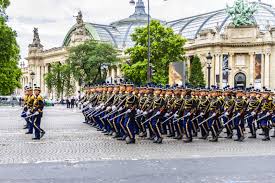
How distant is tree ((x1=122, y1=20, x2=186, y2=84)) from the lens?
56406 millimetres

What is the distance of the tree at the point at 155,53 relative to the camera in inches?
2221

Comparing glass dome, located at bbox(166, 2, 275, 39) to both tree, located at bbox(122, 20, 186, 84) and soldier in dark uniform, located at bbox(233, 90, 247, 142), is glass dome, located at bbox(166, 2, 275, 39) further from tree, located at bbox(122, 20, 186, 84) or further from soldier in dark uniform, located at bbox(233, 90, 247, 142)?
soldier in dark uniform, located at bbox(233, 90, 247, 142)

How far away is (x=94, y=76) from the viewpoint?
6162 centimetres

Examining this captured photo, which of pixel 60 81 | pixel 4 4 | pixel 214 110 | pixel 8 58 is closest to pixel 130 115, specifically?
pixel 214 110

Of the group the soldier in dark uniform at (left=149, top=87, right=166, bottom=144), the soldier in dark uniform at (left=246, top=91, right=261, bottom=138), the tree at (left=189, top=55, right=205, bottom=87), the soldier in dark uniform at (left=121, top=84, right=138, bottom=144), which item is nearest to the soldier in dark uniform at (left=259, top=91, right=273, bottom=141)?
the soldier in dark uniform at (left=246, top=91, right=261, bottom=138)

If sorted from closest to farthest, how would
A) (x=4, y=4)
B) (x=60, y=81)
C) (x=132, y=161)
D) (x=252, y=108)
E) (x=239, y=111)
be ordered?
(x=132, y=161) → (x=239, y=111) → (x=252, y=108) → (x=4, y=4) → (x=60, y=81)

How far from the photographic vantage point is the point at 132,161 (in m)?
12.6

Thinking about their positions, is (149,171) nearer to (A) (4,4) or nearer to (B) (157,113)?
(B) (157,113)

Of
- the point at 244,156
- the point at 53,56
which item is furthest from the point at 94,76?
the point at 53,56

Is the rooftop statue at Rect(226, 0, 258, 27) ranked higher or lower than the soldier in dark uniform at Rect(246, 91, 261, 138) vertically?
higher

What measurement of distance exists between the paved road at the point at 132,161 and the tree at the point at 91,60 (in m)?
41.6

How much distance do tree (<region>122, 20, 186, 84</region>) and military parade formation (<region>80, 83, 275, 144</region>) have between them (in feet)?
118

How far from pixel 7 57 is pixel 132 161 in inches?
1500

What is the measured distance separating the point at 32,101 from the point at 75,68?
45.9 m
